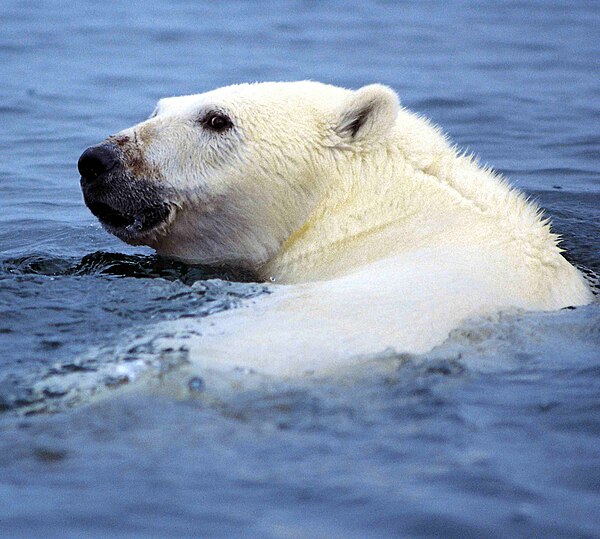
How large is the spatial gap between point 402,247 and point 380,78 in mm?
8664

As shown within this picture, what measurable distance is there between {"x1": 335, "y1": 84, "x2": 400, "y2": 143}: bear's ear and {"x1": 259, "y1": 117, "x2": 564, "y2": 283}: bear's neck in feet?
0.33

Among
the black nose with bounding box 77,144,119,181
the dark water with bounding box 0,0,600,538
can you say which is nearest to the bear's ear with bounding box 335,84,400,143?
the dark water with bounding box 0,0,600,538

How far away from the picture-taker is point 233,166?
5.85m

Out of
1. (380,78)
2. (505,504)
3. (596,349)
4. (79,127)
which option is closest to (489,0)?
(380,78)

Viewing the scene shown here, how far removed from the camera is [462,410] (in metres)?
3.90

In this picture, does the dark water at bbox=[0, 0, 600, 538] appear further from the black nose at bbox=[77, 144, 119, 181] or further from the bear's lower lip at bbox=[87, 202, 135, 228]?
the black nose at bbox=[77, 144, 119, 181]

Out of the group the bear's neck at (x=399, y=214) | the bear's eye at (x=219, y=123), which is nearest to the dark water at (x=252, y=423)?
the bear's neck at (x=399, y=214)

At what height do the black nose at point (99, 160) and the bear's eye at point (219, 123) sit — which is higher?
the bear's eye at point (219, 123)

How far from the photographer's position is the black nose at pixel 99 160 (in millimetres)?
5742

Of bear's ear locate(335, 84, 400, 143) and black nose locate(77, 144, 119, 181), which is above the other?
bear's ear locate(335, 84, 400, 143)

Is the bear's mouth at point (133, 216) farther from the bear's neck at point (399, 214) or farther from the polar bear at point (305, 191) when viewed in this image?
the bear's neck at point (399, 214)

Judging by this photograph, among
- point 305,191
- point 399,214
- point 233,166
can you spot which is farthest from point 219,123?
point 399,214

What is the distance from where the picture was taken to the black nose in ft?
18.8

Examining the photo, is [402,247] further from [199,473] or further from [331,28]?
[331,28]
